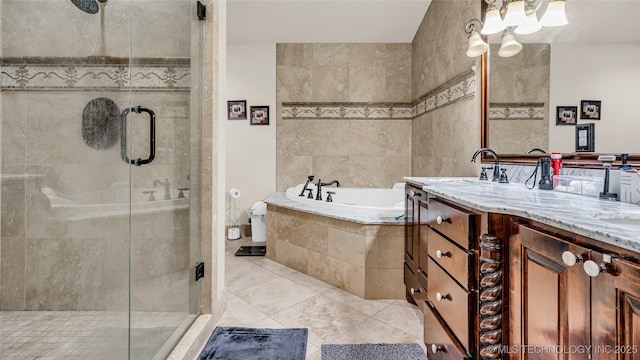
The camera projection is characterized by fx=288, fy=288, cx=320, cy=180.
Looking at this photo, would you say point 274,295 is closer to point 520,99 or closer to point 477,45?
point 520,99

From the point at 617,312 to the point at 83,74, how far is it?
218 centimetres

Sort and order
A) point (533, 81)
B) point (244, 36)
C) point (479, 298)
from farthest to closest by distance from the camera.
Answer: point (244, 36)
point (533, 81)
point (479, 298)

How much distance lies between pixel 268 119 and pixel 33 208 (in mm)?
2615

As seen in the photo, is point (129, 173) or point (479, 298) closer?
point (479, 298)

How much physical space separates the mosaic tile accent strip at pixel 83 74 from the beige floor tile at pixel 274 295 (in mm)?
1496

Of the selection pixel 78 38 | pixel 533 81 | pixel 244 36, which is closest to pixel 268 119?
pixel 244 36

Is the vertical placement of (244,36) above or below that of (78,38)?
above

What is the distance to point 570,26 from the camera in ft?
4.78

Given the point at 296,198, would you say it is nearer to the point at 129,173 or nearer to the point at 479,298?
the point at 129,173

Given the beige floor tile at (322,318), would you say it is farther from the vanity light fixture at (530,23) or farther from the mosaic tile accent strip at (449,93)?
the vanity light fixture at (530,23)

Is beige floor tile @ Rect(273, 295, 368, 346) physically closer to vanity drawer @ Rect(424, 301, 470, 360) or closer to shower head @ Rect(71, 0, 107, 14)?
vanity drawer @ Rect(424, 301, 470, 360)

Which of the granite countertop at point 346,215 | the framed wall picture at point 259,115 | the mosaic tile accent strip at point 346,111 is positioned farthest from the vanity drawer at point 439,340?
the framed wall picture at point 259,115

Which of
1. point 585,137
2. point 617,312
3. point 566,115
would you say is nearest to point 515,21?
point 566,115

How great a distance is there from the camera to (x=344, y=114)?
3.80 meters
